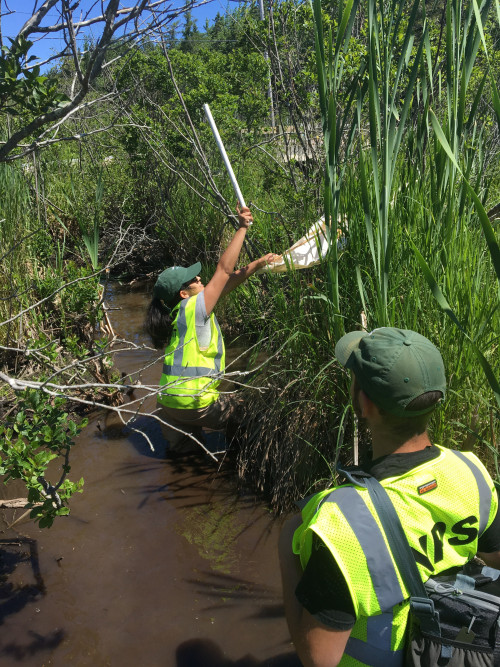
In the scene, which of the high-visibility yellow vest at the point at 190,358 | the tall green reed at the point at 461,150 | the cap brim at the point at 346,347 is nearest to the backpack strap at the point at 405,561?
the tall green reed at the point at 461,150

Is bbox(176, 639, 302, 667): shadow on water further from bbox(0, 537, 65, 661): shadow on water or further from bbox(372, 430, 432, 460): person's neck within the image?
bbox(372, 430, 432, 460): person's neck

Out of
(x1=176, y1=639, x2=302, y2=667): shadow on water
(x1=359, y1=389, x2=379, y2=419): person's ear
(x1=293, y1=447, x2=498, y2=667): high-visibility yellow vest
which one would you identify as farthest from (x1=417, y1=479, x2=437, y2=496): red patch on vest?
(x1=176, y1=639, x2=302, y2=667): shadow on water

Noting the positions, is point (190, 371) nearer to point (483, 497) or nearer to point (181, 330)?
point (181, 330)

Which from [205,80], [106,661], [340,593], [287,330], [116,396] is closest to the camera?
[340,593]

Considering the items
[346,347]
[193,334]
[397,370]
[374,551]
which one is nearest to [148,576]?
[193,334]

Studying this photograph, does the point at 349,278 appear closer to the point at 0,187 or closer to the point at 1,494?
the point at 1,494

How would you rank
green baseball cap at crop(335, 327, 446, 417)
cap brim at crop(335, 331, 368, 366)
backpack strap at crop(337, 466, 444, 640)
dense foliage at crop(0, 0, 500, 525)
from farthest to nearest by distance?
dense foliage at crop(0, 0, 500, 525)
cap brim at crop(335, 331, 368, 366)
green baseball cap at crop(335, 327, 446, 417)
backpack strap at crop(337, 466, 444, 640)

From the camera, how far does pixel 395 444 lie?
4.75 ft

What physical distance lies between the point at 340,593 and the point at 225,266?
2.34m

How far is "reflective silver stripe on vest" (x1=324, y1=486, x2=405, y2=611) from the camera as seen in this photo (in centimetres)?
125

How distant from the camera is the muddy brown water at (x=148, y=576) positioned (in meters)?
2.48

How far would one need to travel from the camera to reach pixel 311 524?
126cm

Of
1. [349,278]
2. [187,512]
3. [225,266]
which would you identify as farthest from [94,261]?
[349,278]

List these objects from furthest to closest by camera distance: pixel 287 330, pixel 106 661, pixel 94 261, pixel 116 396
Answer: pixel 94 261 < pixel 116 396 < pixel 287 330 < pixel 106 661
